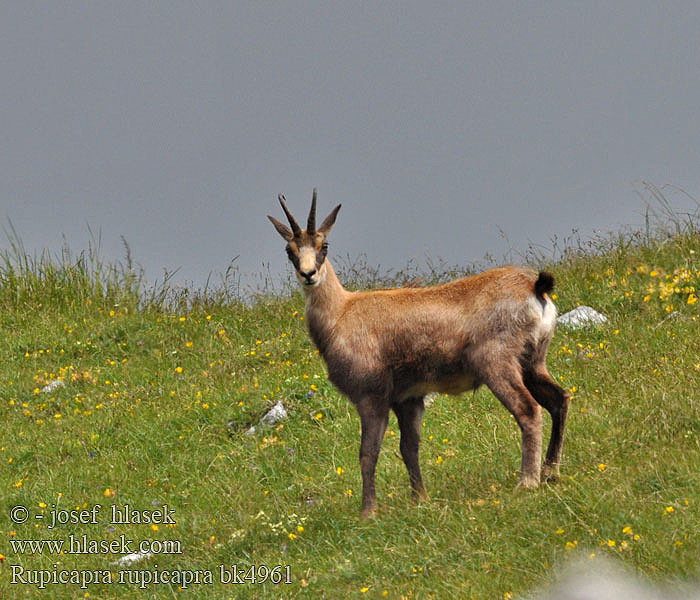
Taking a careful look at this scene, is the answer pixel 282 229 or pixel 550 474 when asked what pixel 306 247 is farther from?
pixel 550 474

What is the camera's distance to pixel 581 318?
13383 millimetres

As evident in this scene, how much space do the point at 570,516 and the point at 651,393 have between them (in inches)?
116

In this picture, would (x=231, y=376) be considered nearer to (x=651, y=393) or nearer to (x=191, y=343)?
(x=191, y=343)

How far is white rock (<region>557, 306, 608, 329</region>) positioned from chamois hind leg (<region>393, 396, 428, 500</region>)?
5.03 m

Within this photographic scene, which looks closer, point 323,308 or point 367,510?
point 367,510

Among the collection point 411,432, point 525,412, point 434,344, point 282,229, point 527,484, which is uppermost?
point 282,229

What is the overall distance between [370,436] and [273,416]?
3862mm

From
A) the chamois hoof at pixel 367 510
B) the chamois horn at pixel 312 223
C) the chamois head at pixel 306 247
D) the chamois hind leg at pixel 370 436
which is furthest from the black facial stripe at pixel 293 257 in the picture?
the chamois hoof at pixel 367 510

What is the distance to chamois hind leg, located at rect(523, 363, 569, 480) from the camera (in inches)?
324

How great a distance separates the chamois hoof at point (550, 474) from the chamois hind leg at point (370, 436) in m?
1.37

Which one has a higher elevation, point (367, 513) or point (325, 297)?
point (325, 297)

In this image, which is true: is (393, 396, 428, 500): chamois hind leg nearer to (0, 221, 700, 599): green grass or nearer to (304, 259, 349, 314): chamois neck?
(0, 221, 700, 599): green grass

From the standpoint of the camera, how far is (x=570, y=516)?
6855 millimetres

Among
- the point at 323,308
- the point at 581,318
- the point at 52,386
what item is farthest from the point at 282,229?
the point at 52,386
